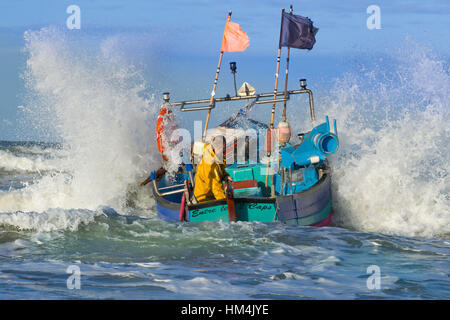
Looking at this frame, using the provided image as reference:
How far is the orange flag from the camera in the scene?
39.3 feet

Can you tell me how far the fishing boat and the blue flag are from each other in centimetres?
7

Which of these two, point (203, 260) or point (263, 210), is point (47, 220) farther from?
point (263, 210)

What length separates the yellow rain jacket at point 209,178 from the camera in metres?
9.78

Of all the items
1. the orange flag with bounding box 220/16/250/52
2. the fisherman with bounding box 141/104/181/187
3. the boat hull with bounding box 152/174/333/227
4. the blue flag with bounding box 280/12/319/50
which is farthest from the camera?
the fisherman with bounding box 141/104/181/187

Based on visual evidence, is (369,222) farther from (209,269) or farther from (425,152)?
(209,269)

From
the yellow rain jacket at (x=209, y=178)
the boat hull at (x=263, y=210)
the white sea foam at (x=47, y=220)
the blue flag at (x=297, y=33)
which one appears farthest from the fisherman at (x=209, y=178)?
the blue flag at (x=297, y=33)

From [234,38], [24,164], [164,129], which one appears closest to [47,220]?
[164,129]

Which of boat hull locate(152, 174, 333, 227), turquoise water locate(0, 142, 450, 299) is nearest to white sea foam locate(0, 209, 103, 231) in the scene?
turquoise water locate(0, 142, 450, 299)

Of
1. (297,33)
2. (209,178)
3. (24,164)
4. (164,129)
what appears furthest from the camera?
(24,164)

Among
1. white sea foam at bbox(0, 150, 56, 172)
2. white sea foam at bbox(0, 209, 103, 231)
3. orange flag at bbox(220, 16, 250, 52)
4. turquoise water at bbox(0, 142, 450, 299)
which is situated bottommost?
turquoise water at bbox(0, 142, 450, 299)

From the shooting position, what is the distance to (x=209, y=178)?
9844 millimetres

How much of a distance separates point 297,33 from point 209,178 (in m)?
4.03

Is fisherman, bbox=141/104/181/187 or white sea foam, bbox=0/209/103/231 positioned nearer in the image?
white sea foam, bbox=0/209/103/231

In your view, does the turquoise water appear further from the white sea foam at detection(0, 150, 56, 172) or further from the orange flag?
the white sea foam at detection(0, 150, 56, 172)
